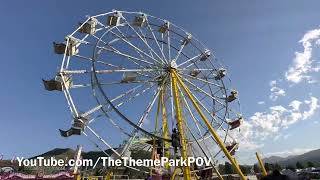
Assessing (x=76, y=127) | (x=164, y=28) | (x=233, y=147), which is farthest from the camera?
(x=164, y=28)

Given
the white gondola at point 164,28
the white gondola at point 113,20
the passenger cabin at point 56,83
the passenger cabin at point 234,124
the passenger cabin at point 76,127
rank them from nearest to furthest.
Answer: the passenger cabin at point 76,127 < the passenger cabin at point 56,83 < the white gondola at point 113,20 < the white gondola at point 164,28 < the passenger cabin at point 234,124

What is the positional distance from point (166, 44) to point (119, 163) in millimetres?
11566

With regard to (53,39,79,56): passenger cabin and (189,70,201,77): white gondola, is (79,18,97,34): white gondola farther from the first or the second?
(189,70,201,77): white gondola

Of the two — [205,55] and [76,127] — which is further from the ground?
[205,55]

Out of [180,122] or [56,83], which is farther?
[180,122]

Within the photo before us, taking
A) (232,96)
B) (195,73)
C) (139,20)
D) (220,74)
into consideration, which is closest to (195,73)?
(195,73)

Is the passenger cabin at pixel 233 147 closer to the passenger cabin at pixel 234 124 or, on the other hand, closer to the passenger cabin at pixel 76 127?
the passenger cabin at pixel 234 124

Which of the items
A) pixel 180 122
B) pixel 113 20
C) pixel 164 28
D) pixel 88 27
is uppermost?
pixel 164 28

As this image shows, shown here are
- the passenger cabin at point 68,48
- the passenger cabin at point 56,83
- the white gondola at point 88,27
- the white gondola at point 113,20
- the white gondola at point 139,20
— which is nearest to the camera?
the passenger cabin at point 56,83

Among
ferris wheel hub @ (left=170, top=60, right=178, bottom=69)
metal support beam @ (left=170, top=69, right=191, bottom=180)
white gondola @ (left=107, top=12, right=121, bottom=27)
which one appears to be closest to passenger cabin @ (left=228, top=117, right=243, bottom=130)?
ferris wheel hub @ (left=170, top=60, right=178, bottom=69)

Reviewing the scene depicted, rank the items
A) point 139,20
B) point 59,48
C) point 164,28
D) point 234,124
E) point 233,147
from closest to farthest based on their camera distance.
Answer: point 59,48 → point 139,20 → point 233,147 → point 164,28 → point 234,124

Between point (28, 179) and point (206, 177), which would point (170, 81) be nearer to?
point (206, 177)

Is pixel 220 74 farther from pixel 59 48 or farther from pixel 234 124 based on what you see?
pixel 59 48

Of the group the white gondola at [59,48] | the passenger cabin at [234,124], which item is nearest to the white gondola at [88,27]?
the white gondola at [59,48]
